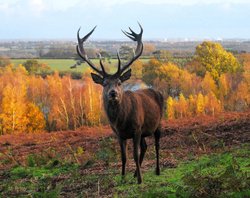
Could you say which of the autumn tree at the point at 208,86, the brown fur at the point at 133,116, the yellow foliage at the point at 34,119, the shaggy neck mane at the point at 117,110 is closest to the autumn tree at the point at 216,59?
the autumn tree at the point at 208,86

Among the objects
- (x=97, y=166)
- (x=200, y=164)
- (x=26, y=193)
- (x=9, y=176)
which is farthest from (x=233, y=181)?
(x=9, y=176)

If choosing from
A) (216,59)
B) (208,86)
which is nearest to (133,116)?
(208,86)

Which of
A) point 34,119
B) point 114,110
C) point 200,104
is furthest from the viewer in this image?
point 200,104

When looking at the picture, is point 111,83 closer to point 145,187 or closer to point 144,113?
point 144,113

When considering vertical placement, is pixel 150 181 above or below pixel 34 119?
above

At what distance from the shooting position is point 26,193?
9.93 m

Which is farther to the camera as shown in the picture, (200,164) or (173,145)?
(173,145)

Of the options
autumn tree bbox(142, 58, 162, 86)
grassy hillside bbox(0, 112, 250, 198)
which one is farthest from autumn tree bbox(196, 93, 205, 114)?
grassy hillside bbox(0, 112, 250, 198)

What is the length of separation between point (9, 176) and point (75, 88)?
60845mm

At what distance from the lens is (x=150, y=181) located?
9.73m

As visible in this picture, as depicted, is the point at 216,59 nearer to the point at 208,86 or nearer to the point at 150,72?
the point at 208,86

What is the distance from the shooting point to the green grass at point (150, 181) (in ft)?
24.7

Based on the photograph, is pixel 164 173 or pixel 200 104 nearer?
pixel 164 173

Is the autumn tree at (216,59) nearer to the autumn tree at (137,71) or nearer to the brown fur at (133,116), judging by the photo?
the autumn tree at (137,71)
